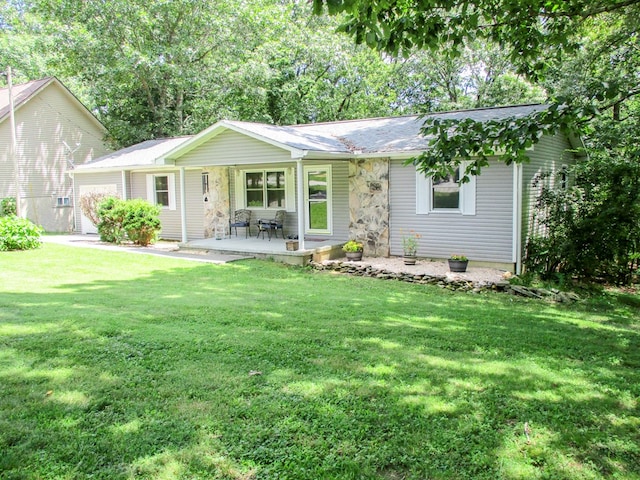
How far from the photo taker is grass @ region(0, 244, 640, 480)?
2.88 m

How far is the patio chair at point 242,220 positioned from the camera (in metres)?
15.0

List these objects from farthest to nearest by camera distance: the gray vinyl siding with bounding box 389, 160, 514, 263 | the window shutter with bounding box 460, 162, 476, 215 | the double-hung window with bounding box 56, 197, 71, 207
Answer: the double-hung window with bounding box 56, 197, 71, 207
the window shutter with bounding box 460, 162, 476, 215
the gray vinyl siding with bounding box 389, 160, 514, 263

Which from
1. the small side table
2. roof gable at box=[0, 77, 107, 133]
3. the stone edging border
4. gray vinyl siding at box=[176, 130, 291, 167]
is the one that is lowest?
the stone edging border

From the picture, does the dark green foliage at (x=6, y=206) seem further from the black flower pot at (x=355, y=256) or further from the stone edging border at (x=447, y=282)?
the black flower pot at (x=355, y=256)

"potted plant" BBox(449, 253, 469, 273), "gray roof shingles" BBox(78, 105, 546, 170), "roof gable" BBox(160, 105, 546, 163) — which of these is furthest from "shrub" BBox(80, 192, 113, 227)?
"potted plant" BBox(449, 253, 469, 273)

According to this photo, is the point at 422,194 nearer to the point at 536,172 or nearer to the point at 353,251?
the point at 353,251

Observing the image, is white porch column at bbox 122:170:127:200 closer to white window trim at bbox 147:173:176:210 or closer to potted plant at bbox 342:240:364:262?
white window trim at bbox 147:173:176:210

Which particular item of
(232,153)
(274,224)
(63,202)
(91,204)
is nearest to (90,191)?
(91,204)

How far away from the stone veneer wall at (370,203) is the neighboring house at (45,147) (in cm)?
1387

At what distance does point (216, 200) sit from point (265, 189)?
1632mm

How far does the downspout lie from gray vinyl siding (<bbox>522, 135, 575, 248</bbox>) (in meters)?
0.25

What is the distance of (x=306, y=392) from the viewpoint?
3752 millimetres

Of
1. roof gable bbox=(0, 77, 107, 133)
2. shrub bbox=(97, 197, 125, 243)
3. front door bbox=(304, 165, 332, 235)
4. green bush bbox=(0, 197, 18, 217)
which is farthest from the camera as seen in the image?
roof gable bbox=(0, 77, 107, 133)

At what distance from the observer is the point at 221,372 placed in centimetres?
412
